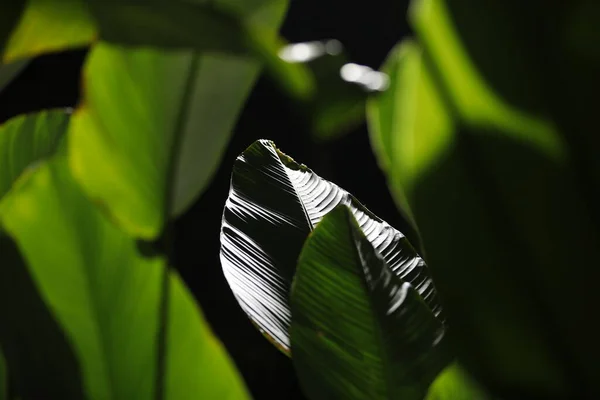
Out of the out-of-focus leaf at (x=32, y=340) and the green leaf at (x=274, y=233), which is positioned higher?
the green leaf at (x=274, y=233)

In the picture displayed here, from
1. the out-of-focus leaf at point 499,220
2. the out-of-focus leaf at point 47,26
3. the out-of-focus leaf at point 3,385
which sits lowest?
the out-of-focus leaf at point 3,385

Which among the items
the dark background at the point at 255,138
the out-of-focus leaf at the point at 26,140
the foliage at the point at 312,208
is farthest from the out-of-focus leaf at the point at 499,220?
the dark background at the point at 255,138

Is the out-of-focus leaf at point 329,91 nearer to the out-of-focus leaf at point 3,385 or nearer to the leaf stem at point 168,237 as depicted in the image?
the leaf stem at point 168,237

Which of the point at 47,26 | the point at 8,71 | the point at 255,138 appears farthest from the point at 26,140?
the point at 255,138

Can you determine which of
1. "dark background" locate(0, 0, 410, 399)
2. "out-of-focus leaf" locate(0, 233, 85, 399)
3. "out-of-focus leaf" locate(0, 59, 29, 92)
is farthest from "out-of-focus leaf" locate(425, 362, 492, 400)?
"dark background" locate(0, 0, 410, 399)

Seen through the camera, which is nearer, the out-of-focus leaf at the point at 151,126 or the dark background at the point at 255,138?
the out-of-focus leaf at the point at 151,126

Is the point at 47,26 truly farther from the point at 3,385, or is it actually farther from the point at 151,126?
the point at 3,385

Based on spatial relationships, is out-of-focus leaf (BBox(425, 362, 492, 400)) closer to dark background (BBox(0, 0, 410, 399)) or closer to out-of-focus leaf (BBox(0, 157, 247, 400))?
out-of-focus leaf (BBox(0, 157, 247, 400))
